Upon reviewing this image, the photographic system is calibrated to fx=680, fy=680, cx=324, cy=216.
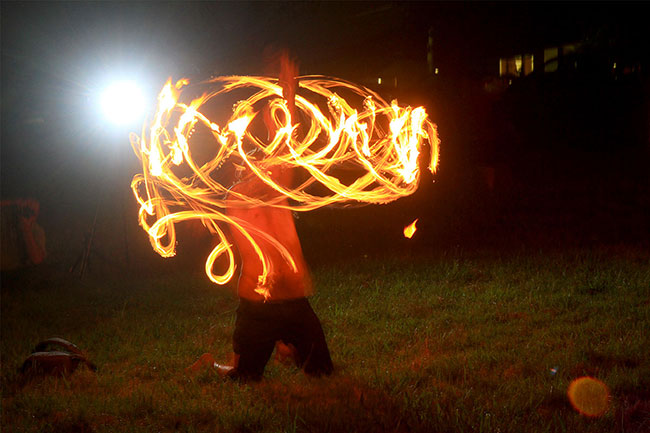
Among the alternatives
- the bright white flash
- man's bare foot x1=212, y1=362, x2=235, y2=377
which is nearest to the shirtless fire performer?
man's bare foot x1=212, y1=362, x2=235, y2=377

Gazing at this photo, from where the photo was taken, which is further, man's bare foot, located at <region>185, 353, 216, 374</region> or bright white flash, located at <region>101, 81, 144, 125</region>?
bright white flash, located at <region>101, 81, 144, 125</region>

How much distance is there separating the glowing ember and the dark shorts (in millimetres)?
7947

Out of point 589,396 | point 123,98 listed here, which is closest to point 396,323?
point 589,396

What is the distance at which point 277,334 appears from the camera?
5703 millimetres

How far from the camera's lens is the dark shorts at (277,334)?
563 cm

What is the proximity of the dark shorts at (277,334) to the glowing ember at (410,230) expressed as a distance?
795 cm

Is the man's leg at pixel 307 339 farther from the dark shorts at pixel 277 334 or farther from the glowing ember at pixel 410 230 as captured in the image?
the glowing ember at pixel 410 230

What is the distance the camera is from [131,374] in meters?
6.70

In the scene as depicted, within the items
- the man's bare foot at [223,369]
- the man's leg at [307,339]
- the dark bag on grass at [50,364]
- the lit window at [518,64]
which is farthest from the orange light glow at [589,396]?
the lit window at [518,64]

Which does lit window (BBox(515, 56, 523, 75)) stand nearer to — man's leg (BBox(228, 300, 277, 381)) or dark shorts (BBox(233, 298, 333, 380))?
dark shorts (BBox(233, 298, 333, 380))

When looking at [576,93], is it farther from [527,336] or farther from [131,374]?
[131,374]

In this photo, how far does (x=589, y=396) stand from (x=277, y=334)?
8.32 feet

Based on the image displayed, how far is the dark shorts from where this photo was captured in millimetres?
5633

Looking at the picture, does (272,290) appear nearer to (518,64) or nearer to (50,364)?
(50,364)
